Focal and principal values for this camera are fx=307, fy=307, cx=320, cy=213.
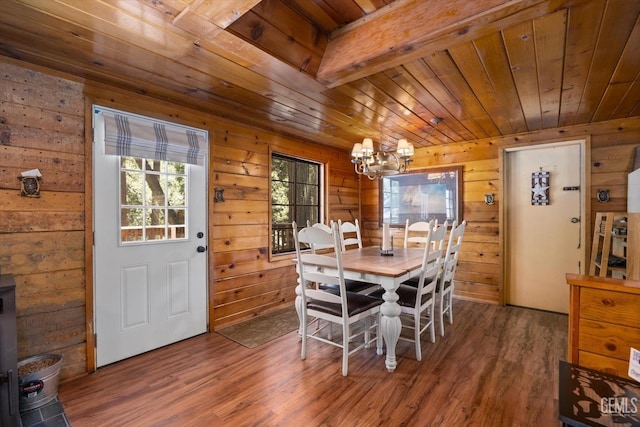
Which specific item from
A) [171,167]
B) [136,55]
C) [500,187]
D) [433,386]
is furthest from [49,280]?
[500,187]

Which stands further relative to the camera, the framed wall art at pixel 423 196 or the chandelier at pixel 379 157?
the framed wall art at pixel 423 196

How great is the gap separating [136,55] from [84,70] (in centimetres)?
53

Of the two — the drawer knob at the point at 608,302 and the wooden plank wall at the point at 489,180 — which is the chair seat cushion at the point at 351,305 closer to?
the drawer knob at the point at 608,302

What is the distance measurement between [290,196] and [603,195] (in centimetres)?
348

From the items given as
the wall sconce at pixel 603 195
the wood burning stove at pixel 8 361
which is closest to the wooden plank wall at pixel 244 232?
the wood burning stove at pixel 8 361

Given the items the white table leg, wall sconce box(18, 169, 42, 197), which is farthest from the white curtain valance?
the white table leg

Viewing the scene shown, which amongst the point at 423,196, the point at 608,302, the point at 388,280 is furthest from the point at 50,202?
the point at 423,196

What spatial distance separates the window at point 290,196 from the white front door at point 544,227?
2534mm

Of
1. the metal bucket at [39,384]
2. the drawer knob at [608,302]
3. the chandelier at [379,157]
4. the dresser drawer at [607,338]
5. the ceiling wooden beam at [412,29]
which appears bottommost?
the metal bucket at [39,384]

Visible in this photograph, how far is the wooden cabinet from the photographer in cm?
252

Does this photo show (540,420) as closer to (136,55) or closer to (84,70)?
(136,55)

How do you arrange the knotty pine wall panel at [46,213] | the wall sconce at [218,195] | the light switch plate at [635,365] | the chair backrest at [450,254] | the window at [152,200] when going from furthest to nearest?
1. the wall sconce at [218,195]
2. the chair backrest at [450,254]
3. the window at [152,200]
4. the knotty pine wall panel at [46,213]
5. the light switch plate at [635,365]

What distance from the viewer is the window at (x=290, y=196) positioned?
12.8ft

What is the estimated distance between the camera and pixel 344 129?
363 cm
